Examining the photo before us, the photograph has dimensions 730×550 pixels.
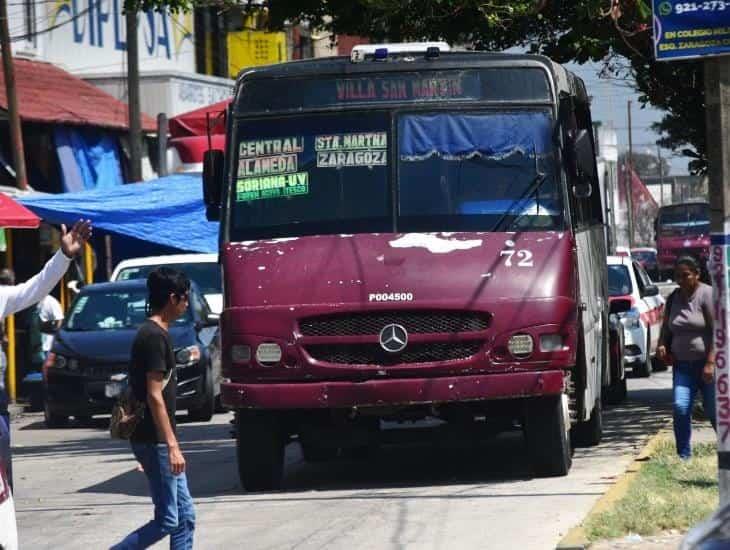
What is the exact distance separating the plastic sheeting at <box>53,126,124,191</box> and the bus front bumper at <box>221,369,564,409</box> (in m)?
17.9

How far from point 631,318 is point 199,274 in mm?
5841

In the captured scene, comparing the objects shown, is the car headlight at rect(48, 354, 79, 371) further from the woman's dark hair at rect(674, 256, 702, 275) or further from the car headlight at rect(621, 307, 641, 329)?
the woman's dark hair at rect(674, 256, 702, 275)

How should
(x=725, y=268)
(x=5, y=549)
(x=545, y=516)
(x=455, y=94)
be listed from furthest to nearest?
(x=455, y=94)
(x=545, y=516)
(x=725, y=268)
(x=5, y=549)

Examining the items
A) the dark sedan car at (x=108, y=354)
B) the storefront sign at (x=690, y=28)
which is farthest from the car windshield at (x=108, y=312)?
the storefront sign at (x=690, y=28)

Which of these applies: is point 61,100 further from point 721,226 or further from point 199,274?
point 721,226

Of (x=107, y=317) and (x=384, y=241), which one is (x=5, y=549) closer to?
(x=384, y=241)

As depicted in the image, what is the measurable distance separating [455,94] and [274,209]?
5.25 ft

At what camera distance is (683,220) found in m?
62.4

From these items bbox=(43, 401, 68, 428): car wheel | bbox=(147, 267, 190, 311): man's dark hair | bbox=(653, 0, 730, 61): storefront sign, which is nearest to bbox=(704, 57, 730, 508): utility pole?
bbox=(653, 0, 730, 61): storefront sign

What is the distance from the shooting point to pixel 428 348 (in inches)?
482

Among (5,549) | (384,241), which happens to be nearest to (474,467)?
(384,241)

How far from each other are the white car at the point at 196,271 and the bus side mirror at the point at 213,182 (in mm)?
9904

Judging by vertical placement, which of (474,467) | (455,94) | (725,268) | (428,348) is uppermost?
(455,94)

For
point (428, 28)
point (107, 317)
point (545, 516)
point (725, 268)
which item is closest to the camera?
point (725, 268)
